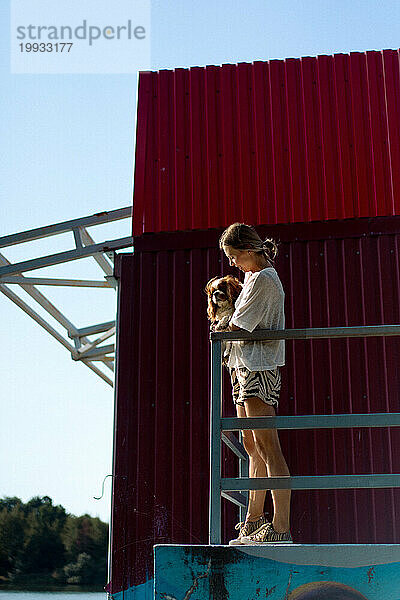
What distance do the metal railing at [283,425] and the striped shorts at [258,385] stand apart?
26cm

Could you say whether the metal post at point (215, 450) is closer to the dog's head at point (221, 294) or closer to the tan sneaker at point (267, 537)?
the tan sneaker at point (267, 537)

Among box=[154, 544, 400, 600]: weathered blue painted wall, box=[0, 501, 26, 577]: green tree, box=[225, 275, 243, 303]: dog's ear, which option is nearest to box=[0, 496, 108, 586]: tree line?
box=[0, 501, 26, 577]: green tree

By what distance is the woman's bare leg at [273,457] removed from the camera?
4602mm

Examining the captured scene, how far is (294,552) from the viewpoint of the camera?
4.19 metres

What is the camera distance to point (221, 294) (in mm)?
5441

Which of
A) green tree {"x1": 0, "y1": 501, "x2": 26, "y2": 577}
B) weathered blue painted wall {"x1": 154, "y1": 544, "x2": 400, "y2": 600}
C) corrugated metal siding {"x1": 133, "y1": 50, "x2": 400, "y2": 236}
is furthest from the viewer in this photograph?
green tree {"x1": 0, "y1": 501, "x2": 26, "y2": 577}

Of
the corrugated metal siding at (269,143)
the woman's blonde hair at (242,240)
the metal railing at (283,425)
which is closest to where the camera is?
the metal railing at (283,425)

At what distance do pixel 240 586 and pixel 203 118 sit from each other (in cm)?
633

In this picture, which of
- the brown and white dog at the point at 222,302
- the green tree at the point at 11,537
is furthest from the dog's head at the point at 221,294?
the green tree at the point at 11,537

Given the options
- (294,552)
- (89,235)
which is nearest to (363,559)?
(294,552)

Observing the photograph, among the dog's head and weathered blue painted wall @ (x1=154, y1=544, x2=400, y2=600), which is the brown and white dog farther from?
weathered blue painted wall @ (x1=154, y1=544, x2=400, y2=600)

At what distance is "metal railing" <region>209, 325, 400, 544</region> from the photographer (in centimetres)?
435

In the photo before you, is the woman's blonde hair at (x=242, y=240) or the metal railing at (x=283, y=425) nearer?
the metal railing at (x=283, y=425)

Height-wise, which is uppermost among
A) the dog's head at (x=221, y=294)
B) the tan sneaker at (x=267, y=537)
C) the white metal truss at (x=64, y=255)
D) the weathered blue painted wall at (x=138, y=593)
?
the white metal truss at (x=64, y=255)
